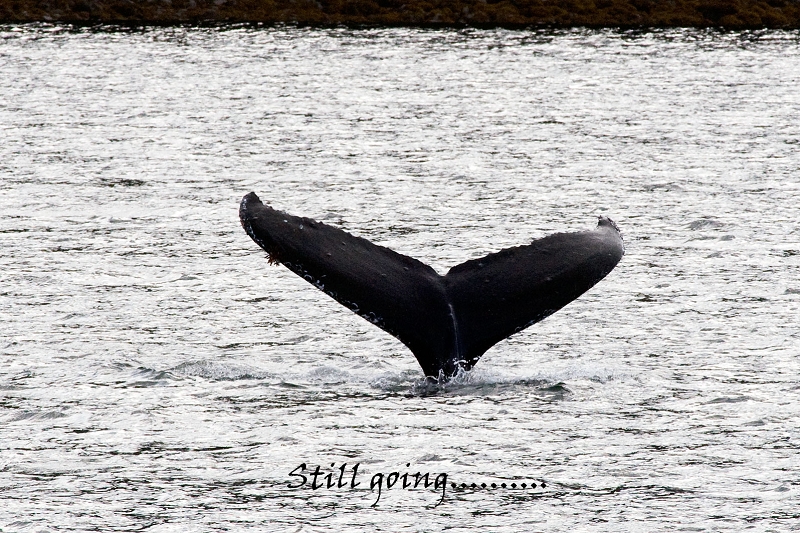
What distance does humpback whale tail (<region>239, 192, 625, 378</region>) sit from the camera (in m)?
7.55

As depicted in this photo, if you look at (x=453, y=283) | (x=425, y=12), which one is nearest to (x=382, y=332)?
(x=453, y=283)

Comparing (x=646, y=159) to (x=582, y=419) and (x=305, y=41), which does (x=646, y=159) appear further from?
(x=305, y=41)

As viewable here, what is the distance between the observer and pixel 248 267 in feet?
41.5

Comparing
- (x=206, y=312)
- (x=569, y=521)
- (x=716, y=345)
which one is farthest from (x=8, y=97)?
(x=569, y=521)

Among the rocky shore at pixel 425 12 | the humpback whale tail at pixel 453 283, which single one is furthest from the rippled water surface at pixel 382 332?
the rocky shore at pixel 425 12

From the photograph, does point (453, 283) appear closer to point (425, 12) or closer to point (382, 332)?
point (382, 332)

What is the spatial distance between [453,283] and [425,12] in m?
32.1

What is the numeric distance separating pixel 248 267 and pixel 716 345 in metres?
4.71

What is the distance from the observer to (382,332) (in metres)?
10.2

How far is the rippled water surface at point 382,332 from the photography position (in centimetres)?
686

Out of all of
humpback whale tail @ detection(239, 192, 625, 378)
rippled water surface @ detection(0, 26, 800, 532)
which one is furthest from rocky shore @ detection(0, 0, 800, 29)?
humpback whale tail @ detection(239, 192, 625, 378)

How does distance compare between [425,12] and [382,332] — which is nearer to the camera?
[382,332]

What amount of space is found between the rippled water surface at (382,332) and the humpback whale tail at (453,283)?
54 centimetres

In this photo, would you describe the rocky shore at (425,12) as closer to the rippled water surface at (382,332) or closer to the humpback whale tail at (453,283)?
the rippled water surface at (382,332)
